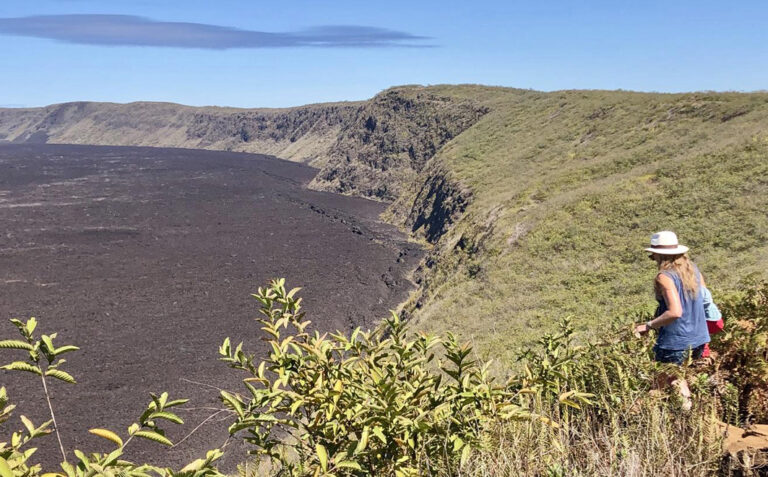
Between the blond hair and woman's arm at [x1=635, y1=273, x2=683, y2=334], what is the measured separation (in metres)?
0.10

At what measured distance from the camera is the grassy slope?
17484mm

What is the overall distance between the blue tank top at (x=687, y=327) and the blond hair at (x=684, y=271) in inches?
1.8

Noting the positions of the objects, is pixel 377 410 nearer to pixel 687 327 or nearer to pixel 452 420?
pixel 452 420

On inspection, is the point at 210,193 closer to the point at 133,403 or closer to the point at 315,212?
the point at 315,212

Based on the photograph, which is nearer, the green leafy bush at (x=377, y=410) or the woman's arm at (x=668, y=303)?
the green leafy bush at (x=377, y=410)

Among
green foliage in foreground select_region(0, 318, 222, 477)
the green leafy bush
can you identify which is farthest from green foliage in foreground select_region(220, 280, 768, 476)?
green foliage in foreground select_region(0, 318, 222, 477)

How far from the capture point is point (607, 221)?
76.4ft

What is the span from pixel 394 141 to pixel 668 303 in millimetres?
82706

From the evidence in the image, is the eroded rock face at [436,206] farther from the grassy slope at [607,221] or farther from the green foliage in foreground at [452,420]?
the green foliage in foreground at [452,420]

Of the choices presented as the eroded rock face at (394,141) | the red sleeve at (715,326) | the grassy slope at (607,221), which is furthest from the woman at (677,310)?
the eroded rock face at (394,141)

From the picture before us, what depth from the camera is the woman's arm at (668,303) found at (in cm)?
496

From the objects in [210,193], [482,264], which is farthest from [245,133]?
[482,264]

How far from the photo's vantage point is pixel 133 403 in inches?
835

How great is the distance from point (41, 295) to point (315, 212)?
107ft
